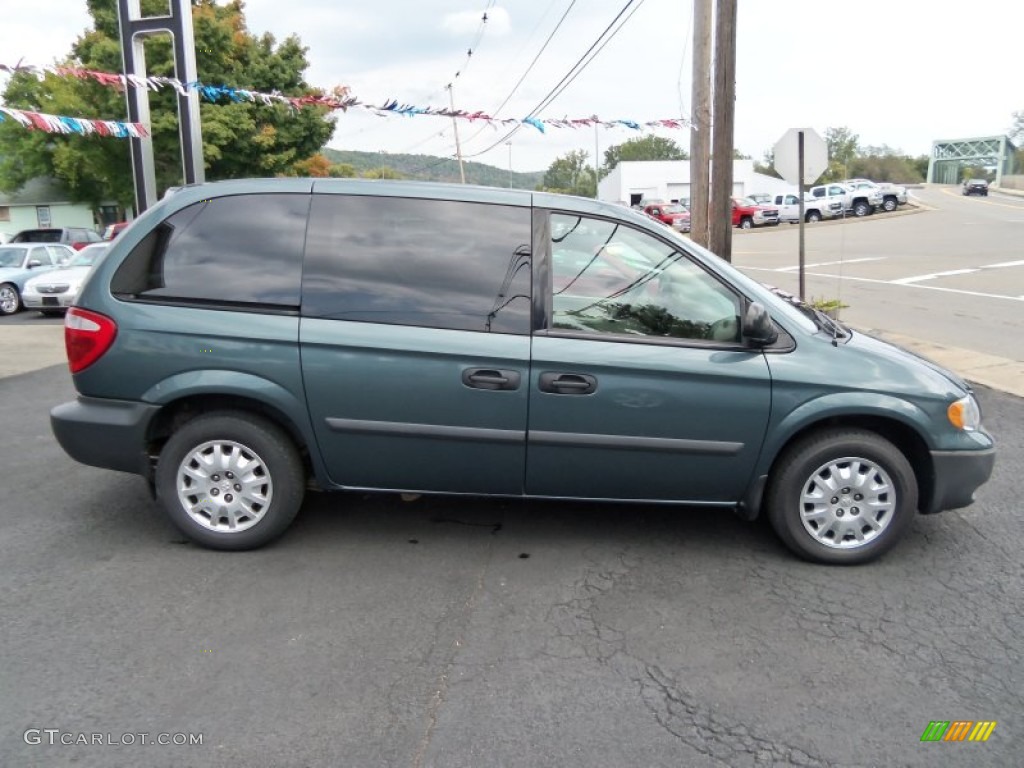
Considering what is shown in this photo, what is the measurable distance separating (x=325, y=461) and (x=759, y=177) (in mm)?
77860

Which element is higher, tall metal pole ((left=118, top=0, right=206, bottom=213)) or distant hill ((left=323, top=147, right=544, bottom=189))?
distant hill ((left=323, top=147, right=544, bottom=189))

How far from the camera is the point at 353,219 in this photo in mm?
4035

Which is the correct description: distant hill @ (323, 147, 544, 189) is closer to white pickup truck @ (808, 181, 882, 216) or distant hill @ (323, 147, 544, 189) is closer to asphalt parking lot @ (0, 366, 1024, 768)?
white pickup truck @ (808, 181, 882, 216)

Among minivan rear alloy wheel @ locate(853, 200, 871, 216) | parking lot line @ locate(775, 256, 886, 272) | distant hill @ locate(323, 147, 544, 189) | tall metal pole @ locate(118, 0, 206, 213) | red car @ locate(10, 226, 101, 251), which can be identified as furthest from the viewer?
distant hill @ locate(323, 147, 544, 189)

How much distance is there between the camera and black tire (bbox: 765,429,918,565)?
155 inches

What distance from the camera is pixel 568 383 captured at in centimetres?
387

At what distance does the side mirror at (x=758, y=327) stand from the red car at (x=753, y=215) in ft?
134

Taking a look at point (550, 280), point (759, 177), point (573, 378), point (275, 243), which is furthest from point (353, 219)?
point (759, 177)

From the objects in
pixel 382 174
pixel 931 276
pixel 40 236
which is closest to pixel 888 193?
pixel 931 276

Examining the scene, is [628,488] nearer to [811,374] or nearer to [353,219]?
[811,374]

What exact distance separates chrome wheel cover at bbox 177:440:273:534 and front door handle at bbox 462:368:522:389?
Result: 114 centimetres

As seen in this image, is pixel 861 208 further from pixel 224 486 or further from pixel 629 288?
pixel 224 486

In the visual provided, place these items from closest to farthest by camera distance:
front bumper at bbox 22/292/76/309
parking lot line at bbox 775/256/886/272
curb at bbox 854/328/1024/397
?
curb at bbox 854/328/1024/397 < front bumper at bbox 22/292/76/309 < parking lot line at bbox 775/256/886/272

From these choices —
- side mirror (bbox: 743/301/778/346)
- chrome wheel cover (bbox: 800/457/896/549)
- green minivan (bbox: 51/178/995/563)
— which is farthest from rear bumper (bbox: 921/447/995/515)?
side mirror (bbox: 743/301/778/346)
